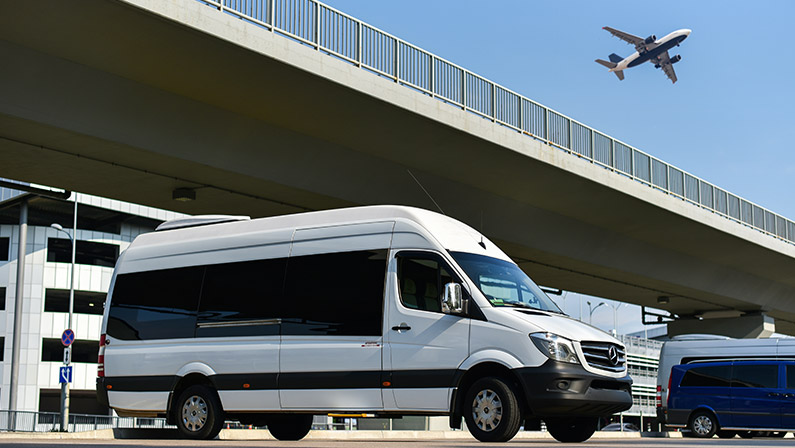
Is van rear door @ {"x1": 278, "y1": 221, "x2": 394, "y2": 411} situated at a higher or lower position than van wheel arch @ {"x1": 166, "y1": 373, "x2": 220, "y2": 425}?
higher

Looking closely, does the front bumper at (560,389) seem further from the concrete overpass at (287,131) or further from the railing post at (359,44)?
the railing post at (359,44)

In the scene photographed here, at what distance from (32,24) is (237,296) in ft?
17.8

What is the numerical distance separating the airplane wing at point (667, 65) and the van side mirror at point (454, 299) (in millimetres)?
79311

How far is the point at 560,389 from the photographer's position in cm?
1070

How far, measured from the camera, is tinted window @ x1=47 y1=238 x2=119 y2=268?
205 ft

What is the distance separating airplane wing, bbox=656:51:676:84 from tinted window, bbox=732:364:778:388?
67.9 m

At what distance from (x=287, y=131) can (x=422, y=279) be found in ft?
28.3

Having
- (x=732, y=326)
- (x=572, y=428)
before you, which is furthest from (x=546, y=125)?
(x=732, y=326)

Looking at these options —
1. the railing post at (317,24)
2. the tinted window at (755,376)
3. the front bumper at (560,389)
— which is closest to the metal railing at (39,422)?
the railing post at (317,24)

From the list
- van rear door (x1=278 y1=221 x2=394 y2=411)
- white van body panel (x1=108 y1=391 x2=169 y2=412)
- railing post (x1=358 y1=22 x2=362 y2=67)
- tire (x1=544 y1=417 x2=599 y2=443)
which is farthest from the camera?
railing post (x1=358 y1=22 x2=362 y2=67)

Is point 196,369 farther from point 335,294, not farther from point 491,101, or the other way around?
point 491,101

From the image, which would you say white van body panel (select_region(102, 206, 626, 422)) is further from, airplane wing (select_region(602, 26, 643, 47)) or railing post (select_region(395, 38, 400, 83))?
airplane wing (select_region(602, 26, 643, 47))

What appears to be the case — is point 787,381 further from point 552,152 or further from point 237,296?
point 237,296

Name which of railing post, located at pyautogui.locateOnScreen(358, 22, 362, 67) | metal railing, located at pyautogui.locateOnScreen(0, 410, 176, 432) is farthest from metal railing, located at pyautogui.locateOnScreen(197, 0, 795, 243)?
A: metal railing, located at pyautogui.locateOnScreen(0, 410, 176, 432)
